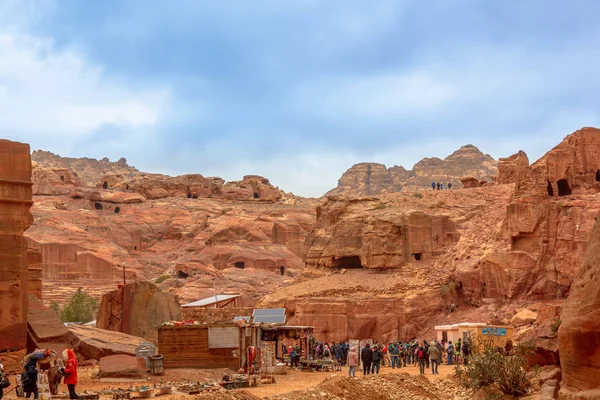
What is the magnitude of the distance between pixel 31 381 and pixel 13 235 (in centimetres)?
736

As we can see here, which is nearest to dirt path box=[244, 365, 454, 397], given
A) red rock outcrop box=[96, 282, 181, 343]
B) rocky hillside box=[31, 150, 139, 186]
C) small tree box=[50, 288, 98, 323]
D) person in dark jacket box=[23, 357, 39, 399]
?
person in dark jacket box=[23, 357, 39, 399]

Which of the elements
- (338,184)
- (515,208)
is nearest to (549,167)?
(515,208)

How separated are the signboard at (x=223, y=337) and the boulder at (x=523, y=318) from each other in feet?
52.7

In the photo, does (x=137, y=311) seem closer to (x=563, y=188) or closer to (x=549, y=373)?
(x=549, y=373)

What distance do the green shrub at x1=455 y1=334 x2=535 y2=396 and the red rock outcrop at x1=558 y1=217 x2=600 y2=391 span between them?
17.2ft

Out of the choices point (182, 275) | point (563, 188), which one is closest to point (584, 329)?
point (563, 188)

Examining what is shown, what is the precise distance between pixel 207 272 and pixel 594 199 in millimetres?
38563

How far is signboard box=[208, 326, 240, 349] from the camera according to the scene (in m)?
28.5

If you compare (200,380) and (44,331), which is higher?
(44,331)

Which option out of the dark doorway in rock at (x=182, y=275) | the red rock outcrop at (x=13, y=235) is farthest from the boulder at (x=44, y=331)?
the dark doorway in rock at (x=182, y=275)

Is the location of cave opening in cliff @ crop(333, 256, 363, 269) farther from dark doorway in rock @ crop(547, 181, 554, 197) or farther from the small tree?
the small tree

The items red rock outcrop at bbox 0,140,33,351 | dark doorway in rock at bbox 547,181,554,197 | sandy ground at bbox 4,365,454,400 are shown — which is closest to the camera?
sandy ground at bbox 4,365,454,400

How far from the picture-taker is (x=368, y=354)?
28.0 metres

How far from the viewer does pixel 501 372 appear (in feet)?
56.8
